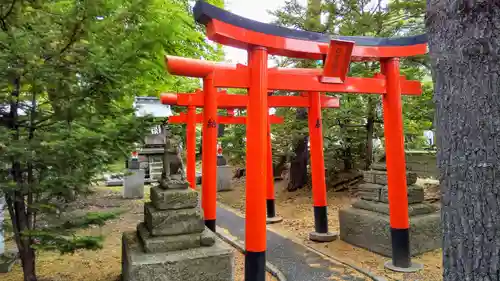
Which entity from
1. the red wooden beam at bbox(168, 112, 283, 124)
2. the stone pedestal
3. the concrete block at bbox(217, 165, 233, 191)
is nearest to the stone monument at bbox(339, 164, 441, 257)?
the stone pedestal

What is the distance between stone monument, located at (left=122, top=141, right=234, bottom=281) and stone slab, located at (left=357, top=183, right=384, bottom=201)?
3348 millimetres

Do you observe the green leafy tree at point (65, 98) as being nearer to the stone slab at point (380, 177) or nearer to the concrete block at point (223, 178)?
the stone slab at point (380, 177)

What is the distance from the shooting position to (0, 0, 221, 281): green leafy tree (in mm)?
2869

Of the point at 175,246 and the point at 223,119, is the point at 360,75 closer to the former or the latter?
the point at 223,119

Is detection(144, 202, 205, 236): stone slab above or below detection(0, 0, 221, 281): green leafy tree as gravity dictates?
below

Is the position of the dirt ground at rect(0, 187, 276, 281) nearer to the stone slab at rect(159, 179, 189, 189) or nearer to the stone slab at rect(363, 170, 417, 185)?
the stone slab at rect(159, 179, 189, 189)

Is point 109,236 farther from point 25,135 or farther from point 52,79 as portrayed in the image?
point 52,79

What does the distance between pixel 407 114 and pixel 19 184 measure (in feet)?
28.2

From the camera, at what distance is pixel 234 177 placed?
16859 millimetres

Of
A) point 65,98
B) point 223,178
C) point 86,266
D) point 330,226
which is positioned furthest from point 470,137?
point 223,178

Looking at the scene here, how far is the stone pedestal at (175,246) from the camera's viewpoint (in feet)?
11.5

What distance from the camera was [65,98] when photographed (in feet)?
10.4

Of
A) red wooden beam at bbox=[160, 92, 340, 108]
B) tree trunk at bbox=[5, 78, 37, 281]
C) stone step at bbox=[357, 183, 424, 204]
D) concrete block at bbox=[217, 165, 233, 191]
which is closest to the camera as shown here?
tree trunk at bbox=[5, 78, 37, 281]

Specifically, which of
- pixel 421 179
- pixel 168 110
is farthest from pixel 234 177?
pixel 421 179
